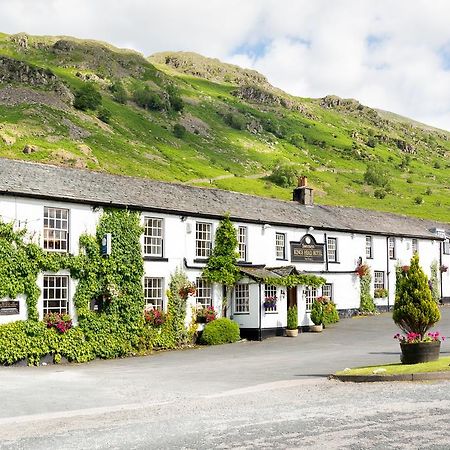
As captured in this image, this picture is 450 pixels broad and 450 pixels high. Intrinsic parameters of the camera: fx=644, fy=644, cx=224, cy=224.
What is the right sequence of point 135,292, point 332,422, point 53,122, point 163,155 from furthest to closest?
point 163,155 → point 53,122 → point 135,292 → point 332,422

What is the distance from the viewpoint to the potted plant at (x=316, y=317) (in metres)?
35.1

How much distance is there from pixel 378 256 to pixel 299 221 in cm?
967

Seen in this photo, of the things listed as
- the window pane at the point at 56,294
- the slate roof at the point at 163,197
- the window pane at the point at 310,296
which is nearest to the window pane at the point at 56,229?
the slate roof at the point at 163,197

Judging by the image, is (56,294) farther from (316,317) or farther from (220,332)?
(316,317)

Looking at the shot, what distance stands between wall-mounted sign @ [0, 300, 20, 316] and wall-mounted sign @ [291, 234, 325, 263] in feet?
59.2

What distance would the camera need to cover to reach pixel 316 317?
35.1 meters

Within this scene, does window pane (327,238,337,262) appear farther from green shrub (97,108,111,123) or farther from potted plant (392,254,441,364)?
green shrub (97,108,111,123)

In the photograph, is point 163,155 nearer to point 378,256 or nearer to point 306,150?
point 306,150

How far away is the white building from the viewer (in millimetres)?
25672

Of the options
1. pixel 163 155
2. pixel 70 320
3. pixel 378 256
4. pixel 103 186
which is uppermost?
pixel 163 155

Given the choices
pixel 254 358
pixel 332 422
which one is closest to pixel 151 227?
pixel 254 358

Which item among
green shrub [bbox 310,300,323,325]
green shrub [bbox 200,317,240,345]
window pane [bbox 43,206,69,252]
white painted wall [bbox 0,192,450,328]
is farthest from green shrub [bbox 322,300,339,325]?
window pane [bbox 43,206,69,252]

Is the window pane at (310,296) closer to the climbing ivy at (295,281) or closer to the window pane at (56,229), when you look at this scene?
the climbing ivy at (295,281)

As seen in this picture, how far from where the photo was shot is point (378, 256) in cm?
4553
